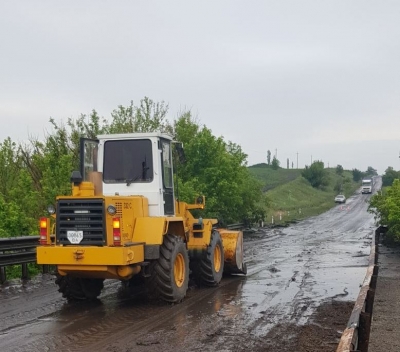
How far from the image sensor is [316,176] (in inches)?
4611

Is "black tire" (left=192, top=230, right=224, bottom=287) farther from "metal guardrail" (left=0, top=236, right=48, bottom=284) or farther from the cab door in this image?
"metal guardrail" (left=0, top=236, right=48, bottom=284)

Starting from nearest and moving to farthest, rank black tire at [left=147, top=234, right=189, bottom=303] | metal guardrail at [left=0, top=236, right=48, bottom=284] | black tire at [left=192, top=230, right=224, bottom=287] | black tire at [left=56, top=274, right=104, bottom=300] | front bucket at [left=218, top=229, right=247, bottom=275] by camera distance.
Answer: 1. black tire at [left=147, top=234, right=189, bottom=303]
2. black tire at [left=56, top=274, right=104, bottom=300]
3. black tire at [left=192, top=230, right=224, bottom=287]
4. metal guardrail at [left=0, top=236, right=48, bottom=284]
5. front bucket at [left=218, top=229, right=247, bottom=275]

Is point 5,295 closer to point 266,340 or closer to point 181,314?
point 181,314

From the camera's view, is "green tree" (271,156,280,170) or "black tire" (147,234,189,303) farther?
"green tree" (271,156,280,170)

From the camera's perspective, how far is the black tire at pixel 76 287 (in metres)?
10.7

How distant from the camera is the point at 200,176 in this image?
31141mm

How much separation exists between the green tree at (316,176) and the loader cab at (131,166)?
106962 mm

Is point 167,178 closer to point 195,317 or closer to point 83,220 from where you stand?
point 83,220

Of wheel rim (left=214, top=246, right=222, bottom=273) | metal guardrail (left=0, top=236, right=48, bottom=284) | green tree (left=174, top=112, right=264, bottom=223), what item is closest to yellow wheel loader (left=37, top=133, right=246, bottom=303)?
wheel rim (left=214, top=246, right=222, bottom=273)

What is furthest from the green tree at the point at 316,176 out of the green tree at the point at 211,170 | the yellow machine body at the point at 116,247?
the yellow machine body at the point at 116,247

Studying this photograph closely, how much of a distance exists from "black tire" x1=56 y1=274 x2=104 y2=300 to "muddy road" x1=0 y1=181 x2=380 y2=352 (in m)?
0.22

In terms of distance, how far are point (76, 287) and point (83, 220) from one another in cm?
164

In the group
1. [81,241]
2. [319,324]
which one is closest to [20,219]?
[81,241]

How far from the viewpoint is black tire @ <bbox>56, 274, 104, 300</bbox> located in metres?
10.7
